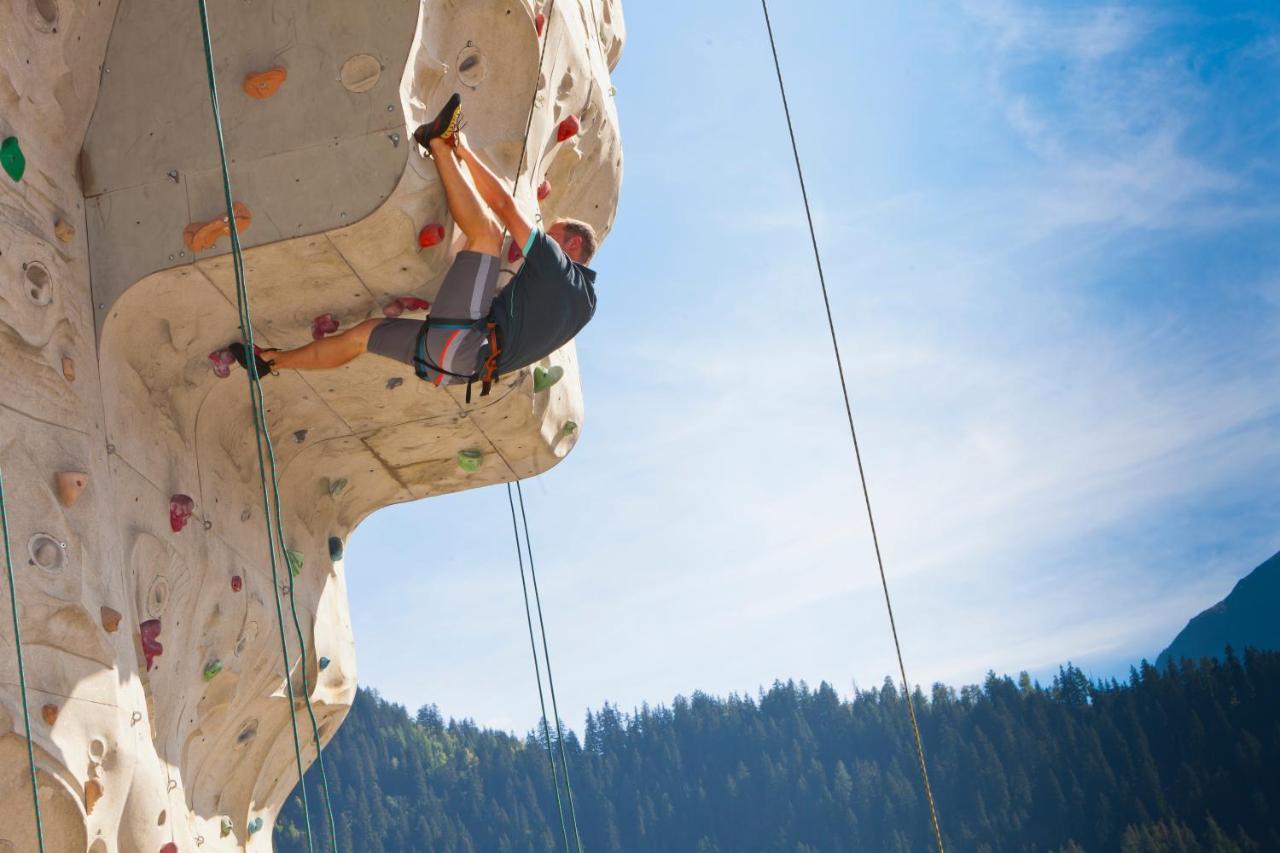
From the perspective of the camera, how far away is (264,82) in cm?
557

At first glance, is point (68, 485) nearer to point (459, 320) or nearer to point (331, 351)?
point (331, 351)

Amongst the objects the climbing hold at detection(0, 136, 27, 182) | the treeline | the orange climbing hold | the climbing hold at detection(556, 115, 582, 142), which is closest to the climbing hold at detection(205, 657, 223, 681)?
the orange climbing hold

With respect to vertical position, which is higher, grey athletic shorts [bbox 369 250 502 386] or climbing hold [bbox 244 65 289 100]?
climbing hold [bbox 244 65 289 100]

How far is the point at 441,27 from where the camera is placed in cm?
589

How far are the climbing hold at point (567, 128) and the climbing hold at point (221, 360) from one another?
6.03 feet

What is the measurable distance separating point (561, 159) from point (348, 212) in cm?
198

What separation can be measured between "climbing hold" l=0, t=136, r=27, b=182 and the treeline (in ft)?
209

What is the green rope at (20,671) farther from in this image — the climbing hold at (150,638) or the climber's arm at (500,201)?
the climber's arm at (500,201)

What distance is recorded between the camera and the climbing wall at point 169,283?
5.23m

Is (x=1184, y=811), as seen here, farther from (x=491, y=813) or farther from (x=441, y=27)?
(x=441, y=27)

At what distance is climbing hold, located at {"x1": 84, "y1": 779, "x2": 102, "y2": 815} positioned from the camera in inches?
203

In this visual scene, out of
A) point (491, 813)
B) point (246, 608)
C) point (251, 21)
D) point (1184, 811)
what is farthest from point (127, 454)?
point (491, 813)

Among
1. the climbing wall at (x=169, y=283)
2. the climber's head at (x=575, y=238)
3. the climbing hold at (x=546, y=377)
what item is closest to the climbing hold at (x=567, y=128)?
the climbing wall at (x=169, y=283)

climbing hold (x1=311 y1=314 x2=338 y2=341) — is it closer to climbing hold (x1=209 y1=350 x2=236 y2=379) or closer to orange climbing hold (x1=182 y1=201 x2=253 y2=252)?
climbing hold (x1=209 y1=350 x2=236 y2=379)
